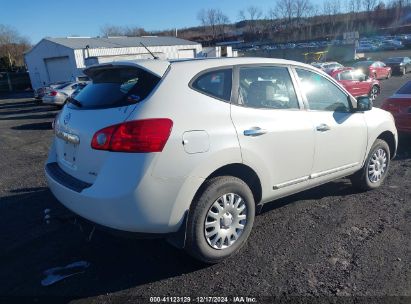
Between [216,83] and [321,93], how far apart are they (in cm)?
151

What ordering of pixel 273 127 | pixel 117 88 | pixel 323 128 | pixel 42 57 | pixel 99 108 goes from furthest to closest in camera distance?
pixel 42 57 < pixel 323 128 < pixel 273 127 < pixel 117 88 < pixel 99 108

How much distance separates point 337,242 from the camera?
3754 millimetres

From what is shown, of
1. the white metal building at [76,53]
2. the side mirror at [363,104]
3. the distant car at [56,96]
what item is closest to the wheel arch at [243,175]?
the side mirror at [363,104]

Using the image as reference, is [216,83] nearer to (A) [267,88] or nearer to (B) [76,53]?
(A) [267,88]

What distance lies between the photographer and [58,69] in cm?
3419

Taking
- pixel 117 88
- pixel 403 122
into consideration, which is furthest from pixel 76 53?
pixel 117 88

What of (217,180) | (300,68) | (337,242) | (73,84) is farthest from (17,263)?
(73,84)

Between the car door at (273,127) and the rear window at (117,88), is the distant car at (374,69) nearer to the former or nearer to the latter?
the car door at (273,127)

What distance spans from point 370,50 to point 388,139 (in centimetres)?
6344

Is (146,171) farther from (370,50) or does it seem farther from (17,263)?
(370,50)

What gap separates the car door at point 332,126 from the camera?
4070 mm

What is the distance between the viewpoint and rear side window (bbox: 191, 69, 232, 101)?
10.6ft

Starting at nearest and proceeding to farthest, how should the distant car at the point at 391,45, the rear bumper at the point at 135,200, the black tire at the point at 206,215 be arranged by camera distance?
the rear bumper at the point at 135,200, the black tire at the point at 206,215, the distant car at the point at 391,45

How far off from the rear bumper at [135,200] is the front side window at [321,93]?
178cm
